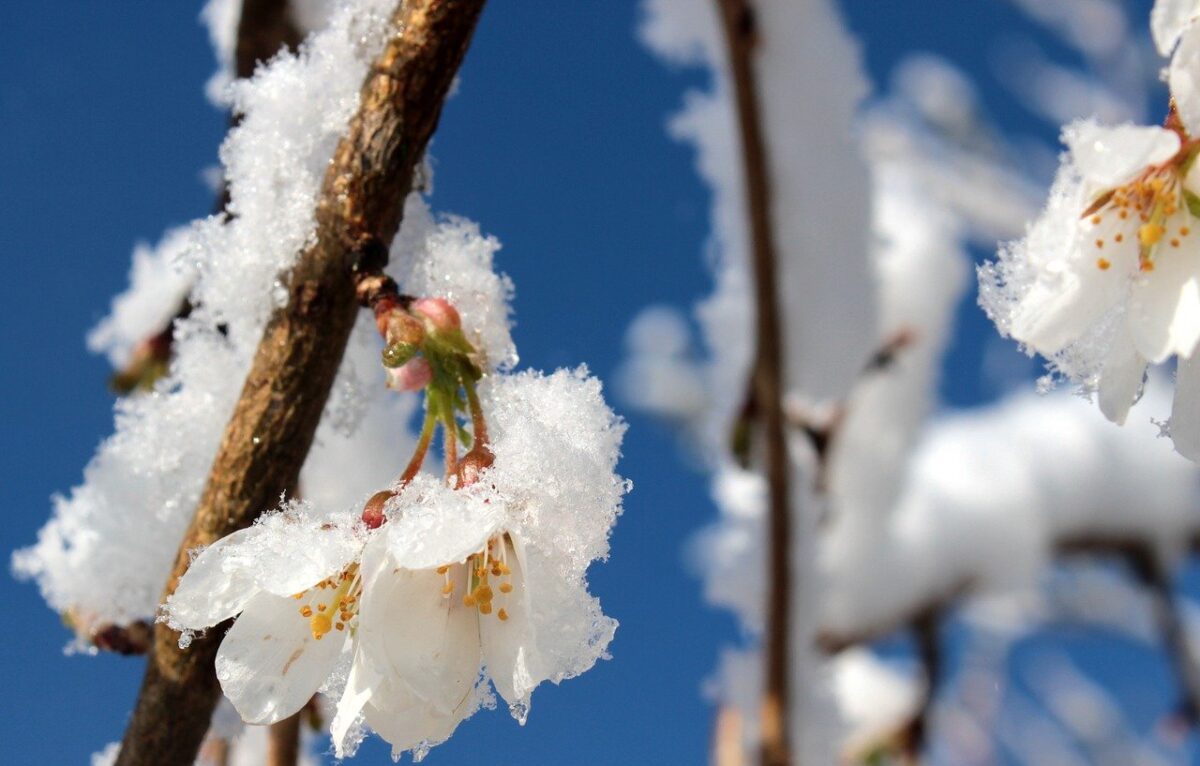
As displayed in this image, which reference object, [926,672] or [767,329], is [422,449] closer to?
[767,329]

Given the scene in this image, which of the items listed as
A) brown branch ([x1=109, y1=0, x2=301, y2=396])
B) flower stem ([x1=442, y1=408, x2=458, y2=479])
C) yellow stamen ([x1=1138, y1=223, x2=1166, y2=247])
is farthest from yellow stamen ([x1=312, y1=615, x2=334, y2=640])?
yellow stamen ([x1=1138, y1=223, x2=1166, y2=247])

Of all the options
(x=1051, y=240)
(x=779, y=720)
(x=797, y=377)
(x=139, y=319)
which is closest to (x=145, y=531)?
(x=139, y=319)

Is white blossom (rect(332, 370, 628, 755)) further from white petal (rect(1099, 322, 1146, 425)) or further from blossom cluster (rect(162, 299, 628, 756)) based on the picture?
white petal (rect(1099, 322, 1146, 425))

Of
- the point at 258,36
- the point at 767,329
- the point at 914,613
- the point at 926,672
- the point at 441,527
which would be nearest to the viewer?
the point at 441,527

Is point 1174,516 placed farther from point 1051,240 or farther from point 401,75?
point 401,75

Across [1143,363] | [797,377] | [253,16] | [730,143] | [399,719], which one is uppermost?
[730,143]

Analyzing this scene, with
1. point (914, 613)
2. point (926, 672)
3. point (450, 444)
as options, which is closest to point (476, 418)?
point (450, 444)
